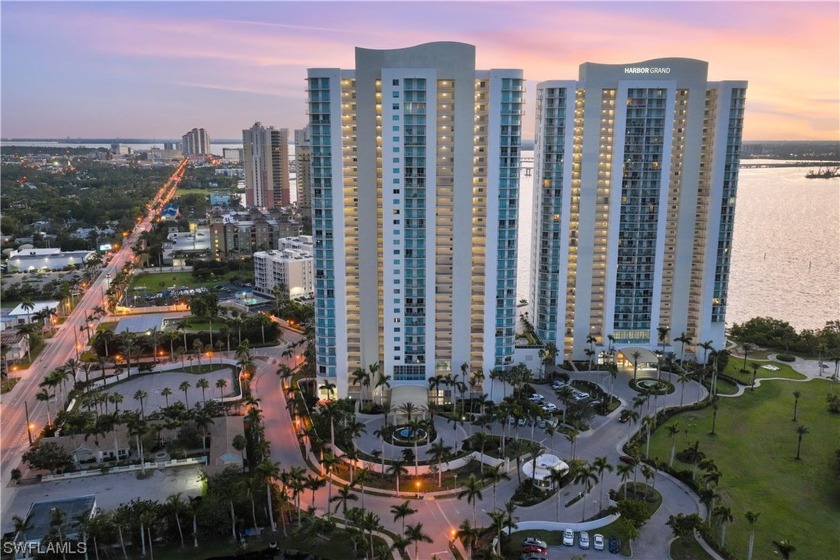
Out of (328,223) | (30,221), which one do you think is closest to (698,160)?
(328,223)

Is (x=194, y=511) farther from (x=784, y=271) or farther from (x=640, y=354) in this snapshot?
(x=784, y=271)

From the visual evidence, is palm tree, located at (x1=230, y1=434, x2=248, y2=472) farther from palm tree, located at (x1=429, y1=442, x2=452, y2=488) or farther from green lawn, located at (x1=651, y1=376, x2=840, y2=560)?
green lawn, located at (x1=651, y1=376, x2=840, y2=560)

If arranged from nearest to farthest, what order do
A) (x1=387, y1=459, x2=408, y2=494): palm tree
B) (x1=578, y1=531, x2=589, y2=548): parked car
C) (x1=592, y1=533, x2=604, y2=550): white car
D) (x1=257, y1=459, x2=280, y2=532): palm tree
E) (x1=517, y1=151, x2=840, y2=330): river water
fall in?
(x1=592, y1=533, x2=604, y2=550): white car → (x1=578, y1=531, x2=589, y2=548): parked car → (x1=257, y1=459, x2=280, y2=532): palm tree → (x1=387, y1=459, x2=408, y2=494): palm tree → (x1=517, y1=151, x2=840, y2=330): river water

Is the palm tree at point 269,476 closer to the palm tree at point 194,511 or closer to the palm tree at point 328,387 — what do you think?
the palm tree at point 194,511

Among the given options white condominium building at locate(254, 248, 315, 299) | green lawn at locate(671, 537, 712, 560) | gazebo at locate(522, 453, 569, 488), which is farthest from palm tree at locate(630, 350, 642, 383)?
white condominium building at locate(254, 248, 315, 299)

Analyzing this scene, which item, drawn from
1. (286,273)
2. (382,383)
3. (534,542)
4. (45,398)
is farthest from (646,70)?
(45,398)
